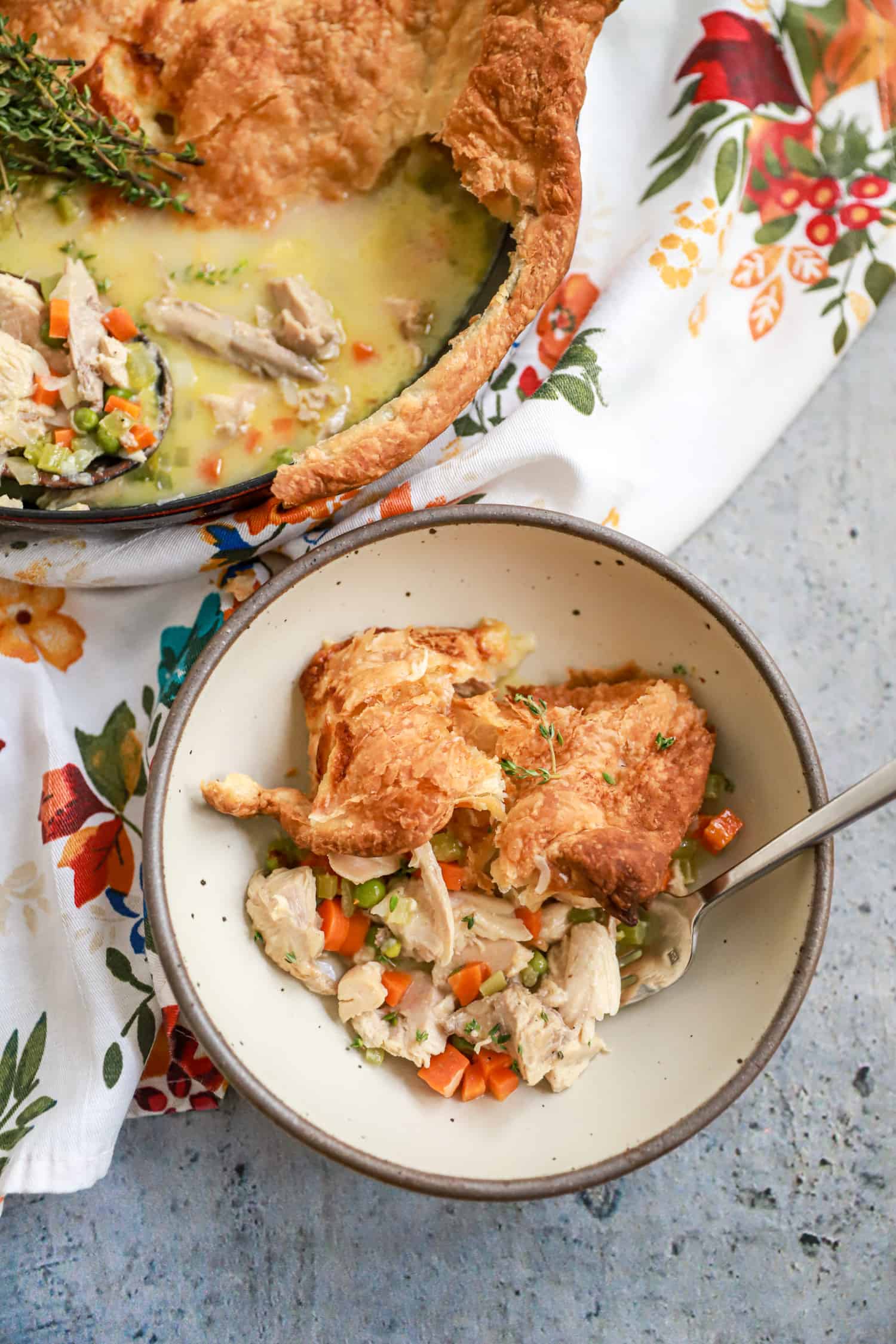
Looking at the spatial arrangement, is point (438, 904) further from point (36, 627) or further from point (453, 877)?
point (36, 627)

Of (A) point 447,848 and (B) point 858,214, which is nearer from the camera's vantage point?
(A) point 447,848

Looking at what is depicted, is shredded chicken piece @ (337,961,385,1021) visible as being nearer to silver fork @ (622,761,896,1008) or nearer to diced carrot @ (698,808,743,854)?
silver fork @ (622,761,896,1008)

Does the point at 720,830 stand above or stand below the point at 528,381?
below

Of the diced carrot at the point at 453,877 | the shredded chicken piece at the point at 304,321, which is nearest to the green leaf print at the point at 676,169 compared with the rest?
the shredded chicken piece at the point at 304,321

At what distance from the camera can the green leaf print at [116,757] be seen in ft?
8.68

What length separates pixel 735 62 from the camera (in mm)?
2684

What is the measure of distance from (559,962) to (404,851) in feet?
1.47

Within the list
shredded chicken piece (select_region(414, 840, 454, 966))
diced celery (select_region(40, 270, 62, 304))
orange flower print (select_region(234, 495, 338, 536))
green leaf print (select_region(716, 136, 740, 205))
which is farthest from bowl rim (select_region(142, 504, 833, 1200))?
green leaf print (select_region(716, 136, 740, 205))

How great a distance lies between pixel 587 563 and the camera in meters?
2.44

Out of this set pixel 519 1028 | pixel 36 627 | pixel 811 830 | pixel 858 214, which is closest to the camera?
pixel 811 830

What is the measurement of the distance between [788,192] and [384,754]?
1.85 meters

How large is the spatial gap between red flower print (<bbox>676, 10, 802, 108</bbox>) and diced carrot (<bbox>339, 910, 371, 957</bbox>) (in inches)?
87.0

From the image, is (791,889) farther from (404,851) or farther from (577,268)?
(577,268)

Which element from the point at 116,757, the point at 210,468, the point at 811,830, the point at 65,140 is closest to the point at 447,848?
the point at 811,830
